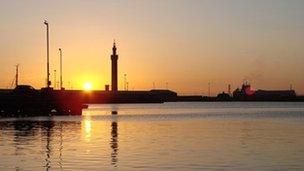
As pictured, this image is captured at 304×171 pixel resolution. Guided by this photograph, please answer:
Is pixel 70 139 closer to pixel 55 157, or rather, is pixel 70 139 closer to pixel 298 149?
pixel 55 157

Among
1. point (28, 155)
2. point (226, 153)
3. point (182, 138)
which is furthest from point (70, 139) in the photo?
point (226, 153)

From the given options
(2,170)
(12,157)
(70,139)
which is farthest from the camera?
(70,139)

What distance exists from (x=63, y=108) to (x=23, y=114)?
1132cm

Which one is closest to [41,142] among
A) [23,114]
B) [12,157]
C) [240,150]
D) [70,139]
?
[70,139]

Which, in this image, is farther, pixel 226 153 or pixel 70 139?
pixel 70 139

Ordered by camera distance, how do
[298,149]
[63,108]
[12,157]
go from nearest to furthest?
1. [12,157]
2. [298,149]
3. [63,108]

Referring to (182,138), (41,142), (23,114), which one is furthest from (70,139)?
(23,114)

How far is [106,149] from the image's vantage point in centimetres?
4709

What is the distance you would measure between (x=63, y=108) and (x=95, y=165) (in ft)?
319

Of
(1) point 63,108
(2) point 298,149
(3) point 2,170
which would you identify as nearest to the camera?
(3) point 2,170

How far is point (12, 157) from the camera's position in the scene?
4088 centimetres

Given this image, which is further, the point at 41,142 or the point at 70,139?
the point at 70,139

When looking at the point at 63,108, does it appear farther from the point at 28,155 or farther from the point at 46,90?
the point at 28,155

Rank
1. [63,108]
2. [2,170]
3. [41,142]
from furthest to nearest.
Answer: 1. [63,108]
2. [41,142]
3. [2,170]
